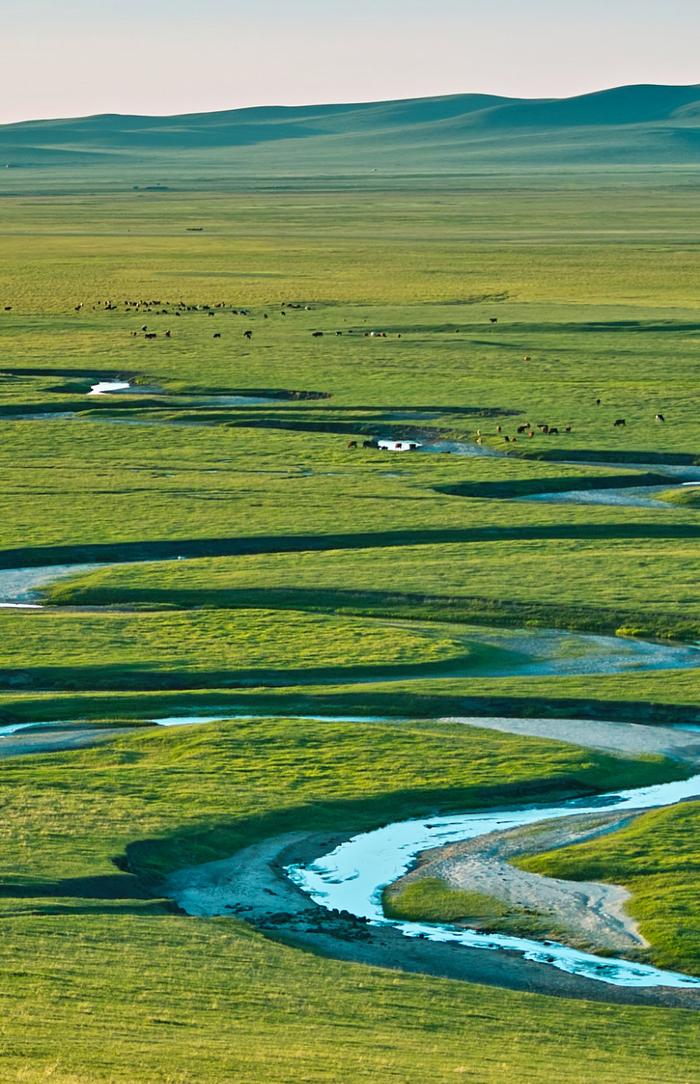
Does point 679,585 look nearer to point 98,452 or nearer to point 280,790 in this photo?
point 280,790

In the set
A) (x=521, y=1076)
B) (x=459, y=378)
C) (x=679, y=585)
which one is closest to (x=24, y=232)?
(x=459, y=378)

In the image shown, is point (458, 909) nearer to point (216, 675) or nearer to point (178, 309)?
point (216, 675)

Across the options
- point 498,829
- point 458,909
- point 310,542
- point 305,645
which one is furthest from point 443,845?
point 310,542

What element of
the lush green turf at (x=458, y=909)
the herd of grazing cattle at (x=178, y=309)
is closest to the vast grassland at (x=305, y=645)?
the herd of grazing cattle at (x=178, y=309)

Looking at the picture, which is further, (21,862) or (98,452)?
(98,452)

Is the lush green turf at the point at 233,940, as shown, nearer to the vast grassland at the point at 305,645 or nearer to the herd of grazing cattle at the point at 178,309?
the vast grassland at the point at 305,645

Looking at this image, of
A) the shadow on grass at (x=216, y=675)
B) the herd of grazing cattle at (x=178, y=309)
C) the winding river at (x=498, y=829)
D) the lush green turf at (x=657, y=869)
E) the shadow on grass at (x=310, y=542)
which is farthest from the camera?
the herd of grazing cattle at (x=178, y=309)

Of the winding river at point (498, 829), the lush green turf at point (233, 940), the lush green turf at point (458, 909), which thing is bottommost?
the winding river at point (498, 829)

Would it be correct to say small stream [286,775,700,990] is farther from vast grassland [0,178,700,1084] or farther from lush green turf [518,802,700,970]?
lush green turf [518,802,700,970]
